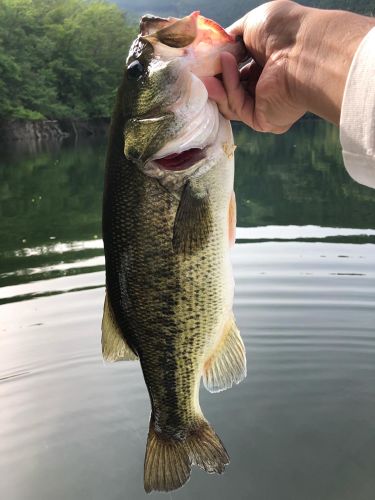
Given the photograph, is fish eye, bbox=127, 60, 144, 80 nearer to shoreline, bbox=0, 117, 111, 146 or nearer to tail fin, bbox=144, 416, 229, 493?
tail fin, bbox=144, 416, 229, 493

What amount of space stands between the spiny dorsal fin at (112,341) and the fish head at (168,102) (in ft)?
1.96

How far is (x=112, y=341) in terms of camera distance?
2.25 metres

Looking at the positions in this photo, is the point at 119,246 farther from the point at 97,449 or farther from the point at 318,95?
the point at 97,449

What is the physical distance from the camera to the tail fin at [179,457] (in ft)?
7.57

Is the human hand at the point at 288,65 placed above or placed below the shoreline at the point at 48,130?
above

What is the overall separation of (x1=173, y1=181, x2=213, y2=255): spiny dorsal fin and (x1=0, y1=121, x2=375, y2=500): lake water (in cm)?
228

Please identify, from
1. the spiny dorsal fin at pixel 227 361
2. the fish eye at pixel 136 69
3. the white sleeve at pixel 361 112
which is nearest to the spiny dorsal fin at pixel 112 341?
the spiny dorsal fin at pixel 227 361

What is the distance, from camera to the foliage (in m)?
44.8

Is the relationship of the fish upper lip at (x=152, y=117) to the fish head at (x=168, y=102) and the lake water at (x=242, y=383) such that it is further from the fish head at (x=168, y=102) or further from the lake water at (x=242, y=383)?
the lake water at (x=242, y=383)

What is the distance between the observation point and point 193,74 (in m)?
1.96

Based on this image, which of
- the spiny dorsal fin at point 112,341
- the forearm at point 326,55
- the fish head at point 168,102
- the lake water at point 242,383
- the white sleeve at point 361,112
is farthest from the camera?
the lake water at point 242,383

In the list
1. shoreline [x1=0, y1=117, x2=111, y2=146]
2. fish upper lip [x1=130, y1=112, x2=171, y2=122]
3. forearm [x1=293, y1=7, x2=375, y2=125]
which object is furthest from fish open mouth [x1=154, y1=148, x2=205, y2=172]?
shoreline [x1=0, y1=117, x2=111, y2=146]

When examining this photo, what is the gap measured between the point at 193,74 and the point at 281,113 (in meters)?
0.54

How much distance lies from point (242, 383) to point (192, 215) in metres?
3.12
